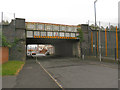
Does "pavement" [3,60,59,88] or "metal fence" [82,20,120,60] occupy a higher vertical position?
"metal fence" [82,20,120,60]

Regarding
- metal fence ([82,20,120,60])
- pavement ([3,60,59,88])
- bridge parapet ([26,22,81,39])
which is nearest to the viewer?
pavement ([3,60,59,88])

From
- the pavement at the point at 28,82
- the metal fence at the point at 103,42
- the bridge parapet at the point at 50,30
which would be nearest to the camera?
the pavement at the point at 28,82

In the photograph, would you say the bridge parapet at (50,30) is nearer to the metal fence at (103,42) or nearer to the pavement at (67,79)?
the metal fence at (103,42)

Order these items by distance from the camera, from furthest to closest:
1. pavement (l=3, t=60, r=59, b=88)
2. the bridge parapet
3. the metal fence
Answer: the metal fence
the bridge parapet
pavement (l=3, t=60, r=59, b=88)

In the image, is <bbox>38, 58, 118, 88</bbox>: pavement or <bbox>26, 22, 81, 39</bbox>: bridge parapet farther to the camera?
<bbox>26, 22, 81, 39</bbox>: bridge parapet

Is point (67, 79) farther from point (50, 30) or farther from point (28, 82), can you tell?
point (50, 30)

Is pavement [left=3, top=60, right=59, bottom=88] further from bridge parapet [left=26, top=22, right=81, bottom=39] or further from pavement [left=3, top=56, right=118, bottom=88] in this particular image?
bridge parapet [left=26, top=22, right=81, bottom=39]

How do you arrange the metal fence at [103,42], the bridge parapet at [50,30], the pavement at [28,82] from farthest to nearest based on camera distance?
1. the metal fence at [103,42]
2. the bridge parapet at [50,30]
3. the pavement at [28,82]

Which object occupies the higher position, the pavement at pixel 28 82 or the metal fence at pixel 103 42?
the metal fence at pixel 103 42

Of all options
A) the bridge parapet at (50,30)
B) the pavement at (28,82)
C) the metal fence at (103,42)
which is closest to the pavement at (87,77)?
the pavement at (28,82)

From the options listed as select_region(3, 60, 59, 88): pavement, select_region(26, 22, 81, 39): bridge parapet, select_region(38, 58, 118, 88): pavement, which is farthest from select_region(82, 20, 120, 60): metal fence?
select_region(3, 60, 59, 88): pavement

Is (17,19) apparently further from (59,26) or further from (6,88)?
(6,88)

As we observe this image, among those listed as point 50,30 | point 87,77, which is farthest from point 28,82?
point 50,30

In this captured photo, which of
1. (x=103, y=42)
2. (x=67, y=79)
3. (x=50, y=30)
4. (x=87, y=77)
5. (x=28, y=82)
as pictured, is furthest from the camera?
(x=103, y=42)
